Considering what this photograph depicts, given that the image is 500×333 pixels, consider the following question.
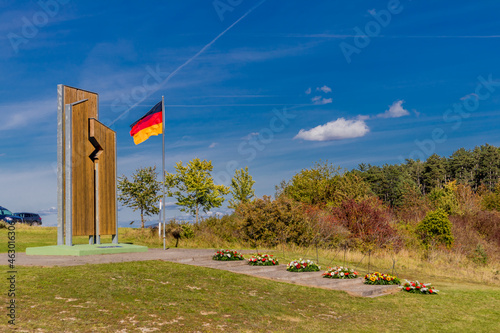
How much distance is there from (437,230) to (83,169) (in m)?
17.6

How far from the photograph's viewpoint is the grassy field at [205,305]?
635 centimetres

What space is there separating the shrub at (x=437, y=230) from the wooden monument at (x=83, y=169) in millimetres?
15780

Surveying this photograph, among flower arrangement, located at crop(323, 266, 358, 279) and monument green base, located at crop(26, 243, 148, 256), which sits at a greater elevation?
monument green base, located at crop(26, 243, 148, 256)

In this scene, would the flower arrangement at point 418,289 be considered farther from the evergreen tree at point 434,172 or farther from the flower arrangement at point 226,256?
the evergreen tree at point 434,172

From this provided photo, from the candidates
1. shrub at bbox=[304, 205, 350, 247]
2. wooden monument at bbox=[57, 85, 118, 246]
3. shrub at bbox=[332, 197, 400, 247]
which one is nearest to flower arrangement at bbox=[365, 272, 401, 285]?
shrub at bbox=[304, 205, 350, 247]

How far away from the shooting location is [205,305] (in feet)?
25.1

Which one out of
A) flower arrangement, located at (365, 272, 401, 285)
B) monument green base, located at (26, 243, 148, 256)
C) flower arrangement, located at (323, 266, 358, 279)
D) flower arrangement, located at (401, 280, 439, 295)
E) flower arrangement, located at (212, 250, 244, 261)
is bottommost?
flower arrangement, located at (401, 280, 439, 295)

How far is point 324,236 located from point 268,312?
1358 cm

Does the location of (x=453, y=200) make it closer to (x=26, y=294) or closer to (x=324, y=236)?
(x=324, y=236)

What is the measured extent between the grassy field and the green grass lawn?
2 centimetres

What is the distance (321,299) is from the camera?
9242 mm

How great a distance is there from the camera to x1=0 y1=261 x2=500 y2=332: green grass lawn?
6355 millimetres

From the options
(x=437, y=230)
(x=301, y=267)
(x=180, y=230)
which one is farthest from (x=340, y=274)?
(x=437, y=230)

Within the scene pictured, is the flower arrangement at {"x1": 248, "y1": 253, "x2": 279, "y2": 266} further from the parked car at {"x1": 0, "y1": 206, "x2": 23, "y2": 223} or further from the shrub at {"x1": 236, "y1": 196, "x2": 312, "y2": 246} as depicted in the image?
the parked car at {"x1": 0, "y1": 206, "x2": 23, "y2": 223}
